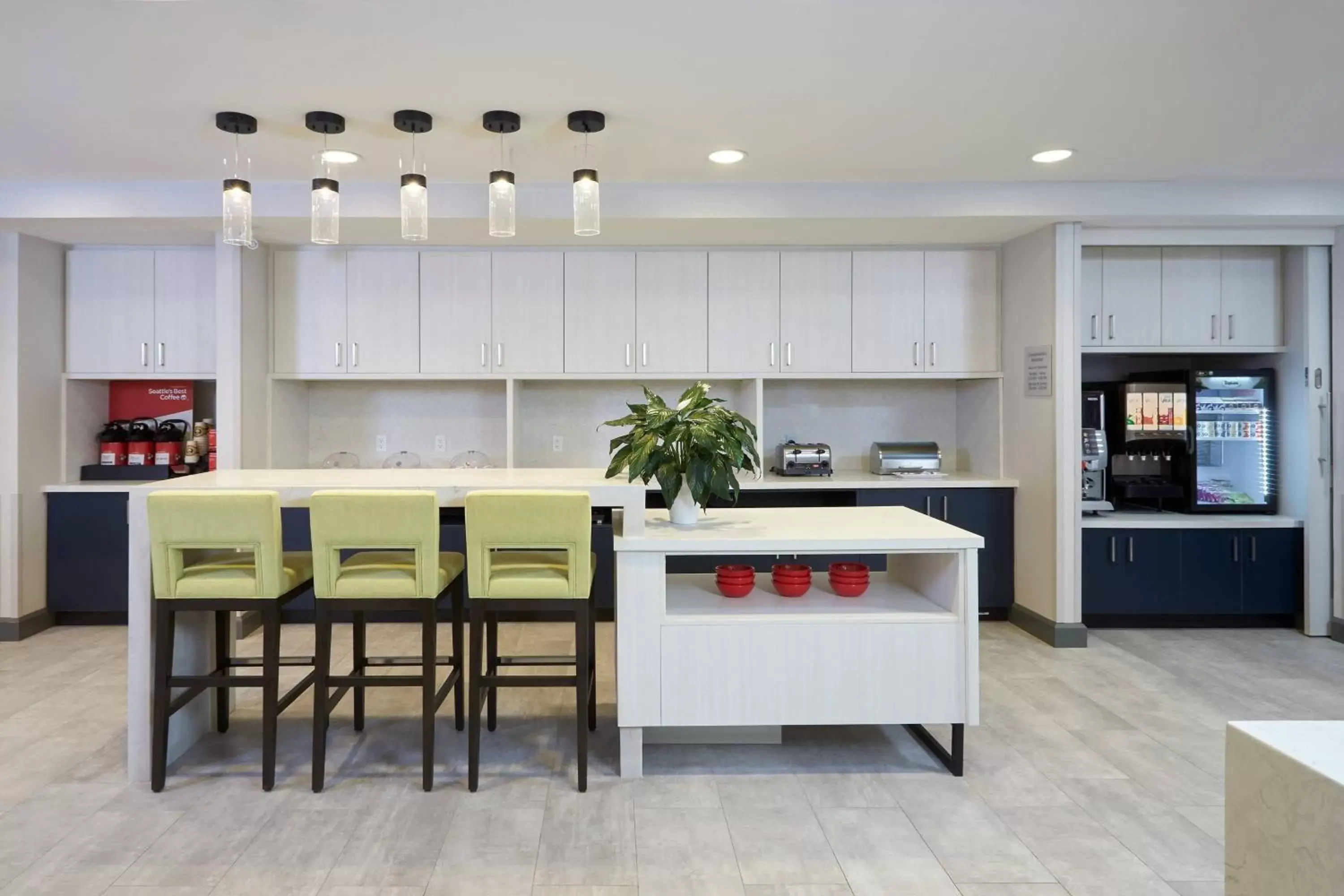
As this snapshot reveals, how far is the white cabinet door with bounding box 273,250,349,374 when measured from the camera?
505cm

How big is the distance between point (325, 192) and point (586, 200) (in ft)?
3.26

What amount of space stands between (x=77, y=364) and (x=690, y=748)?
14.1ft

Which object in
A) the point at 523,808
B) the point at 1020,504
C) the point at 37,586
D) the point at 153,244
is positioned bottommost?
the point at 523,808

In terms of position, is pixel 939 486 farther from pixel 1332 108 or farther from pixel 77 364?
pixel 77 364

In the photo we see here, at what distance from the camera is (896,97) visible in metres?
3.10

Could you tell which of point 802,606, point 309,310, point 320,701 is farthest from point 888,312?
point 320,701

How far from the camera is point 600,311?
5.12 meters

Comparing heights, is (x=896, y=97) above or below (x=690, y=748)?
above

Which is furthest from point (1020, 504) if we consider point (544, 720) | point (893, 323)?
point (544, 720)

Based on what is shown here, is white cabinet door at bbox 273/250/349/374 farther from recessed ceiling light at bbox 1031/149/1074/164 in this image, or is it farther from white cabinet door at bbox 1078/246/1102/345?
white cabinet door at bbox 1078/246/1102/345

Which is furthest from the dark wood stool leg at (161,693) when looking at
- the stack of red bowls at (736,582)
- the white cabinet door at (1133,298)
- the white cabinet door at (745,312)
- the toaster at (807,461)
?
the white cabinet door at (1133,298)

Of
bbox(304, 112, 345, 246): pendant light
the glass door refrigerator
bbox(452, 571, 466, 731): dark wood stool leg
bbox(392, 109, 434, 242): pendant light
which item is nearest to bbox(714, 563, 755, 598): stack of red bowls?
bbox(452, 571, 466, 731): dark wood stool leg

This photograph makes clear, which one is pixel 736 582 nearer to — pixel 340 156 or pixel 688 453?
pixel 688 453

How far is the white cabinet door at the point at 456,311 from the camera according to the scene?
509 cm
